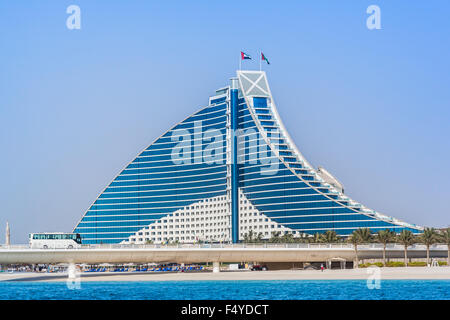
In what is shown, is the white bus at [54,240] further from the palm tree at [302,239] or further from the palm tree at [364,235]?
the palm tree at [302,239]

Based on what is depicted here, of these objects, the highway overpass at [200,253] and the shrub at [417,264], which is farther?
the shrub at [417,264]

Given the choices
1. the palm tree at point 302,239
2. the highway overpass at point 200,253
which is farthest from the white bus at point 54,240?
the palm tree at point 302,239

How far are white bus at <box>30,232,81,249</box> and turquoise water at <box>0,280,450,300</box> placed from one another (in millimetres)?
18673

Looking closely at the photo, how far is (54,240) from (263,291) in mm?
47089

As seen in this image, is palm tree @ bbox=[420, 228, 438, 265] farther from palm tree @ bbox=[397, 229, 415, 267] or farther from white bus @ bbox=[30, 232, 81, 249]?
white bus @ bbox=[30, 232, 81, 249]

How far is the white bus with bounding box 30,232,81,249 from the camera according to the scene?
12031 centimetres

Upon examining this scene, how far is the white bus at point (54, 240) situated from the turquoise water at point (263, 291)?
61.3 ft

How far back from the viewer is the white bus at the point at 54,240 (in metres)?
120
